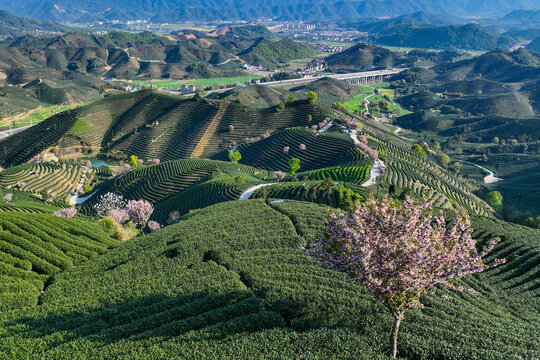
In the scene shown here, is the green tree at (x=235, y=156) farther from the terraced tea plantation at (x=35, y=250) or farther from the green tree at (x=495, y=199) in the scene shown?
the green tree at (x=495, y=199)

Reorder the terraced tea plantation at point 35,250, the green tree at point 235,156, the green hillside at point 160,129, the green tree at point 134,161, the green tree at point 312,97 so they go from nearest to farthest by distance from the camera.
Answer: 1. the terraced tea plantation at point 35,250
2. the green tree at point 235,156
3. the green tree at point 134,161
4. the green tree at point 312,97
5. the green hillside at point 160,129

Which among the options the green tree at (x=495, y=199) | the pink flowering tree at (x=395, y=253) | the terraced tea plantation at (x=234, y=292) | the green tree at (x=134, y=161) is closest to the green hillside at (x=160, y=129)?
the green tree at (x=134, y=161)

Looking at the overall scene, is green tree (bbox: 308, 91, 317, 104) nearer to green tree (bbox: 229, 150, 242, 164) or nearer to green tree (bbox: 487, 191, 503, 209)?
green tree (bbox: 229, 150, 242, 164)

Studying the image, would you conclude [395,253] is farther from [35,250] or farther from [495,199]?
[495,199]

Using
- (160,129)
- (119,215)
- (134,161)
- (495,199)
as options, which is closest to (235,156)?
(134,161)

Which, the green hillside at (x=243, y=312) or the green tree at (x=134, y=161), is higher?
the green hillside at (x=243, y=312)

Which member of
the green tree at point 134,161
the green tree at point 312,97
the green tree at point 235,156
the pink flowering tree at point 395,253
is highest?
the pink flowering tree at point 395,253

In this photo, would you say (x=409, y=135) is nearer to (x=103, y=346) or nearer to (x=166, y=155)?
(x=166, y=155)

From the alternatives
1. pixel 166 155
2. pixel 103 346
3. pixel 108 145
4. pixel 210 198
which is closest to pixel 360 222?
pixel 103 346

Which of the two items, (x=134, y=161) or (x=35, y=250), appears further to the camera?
(x=134, y=161)
